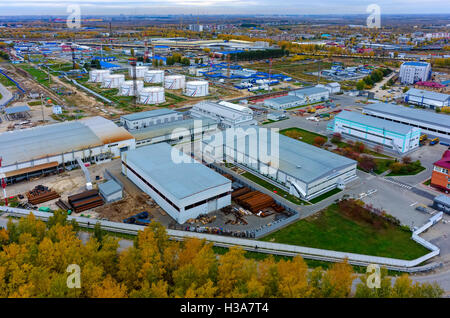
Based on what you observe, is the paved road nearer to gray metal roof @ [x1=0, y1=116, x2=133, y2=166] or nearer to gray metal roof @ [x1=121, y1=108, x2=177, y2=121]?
gray metal roof @ [x1=0, y1=116, x2=133, y2=166]

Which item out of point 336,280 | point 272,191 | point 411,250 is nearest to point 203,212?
point 272,191

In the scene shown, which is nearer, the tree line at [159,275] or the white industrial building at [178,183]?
the tree line at [159,275]

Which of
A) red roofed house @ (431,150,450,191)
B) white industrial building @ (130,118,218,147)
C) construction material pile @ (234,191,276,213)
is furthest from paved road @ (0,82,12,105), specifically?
red roofed house @ (431,150,450,191)

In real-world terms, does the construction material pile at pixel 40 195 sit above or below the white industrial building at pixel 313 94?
below

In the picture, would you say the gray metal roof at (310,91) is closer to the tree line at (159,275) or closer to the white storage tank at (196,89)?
the white storage tank at (196,89)

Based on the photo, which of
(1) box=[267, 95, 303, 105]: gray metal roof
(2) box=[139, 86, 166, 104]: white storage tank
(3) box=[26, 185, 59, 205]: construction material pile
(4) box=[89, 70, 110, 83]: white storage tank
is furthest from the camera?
(4) box=[89, 70, 110, 83]: white storage tank

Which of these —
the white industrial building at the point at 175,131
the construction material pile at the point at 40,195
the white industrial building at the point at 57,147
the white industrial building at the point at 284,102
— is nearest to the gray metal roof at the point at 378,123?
the white industrial building at the point at 284,102

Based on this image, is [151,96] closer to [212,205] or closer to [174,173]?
[174,173]
